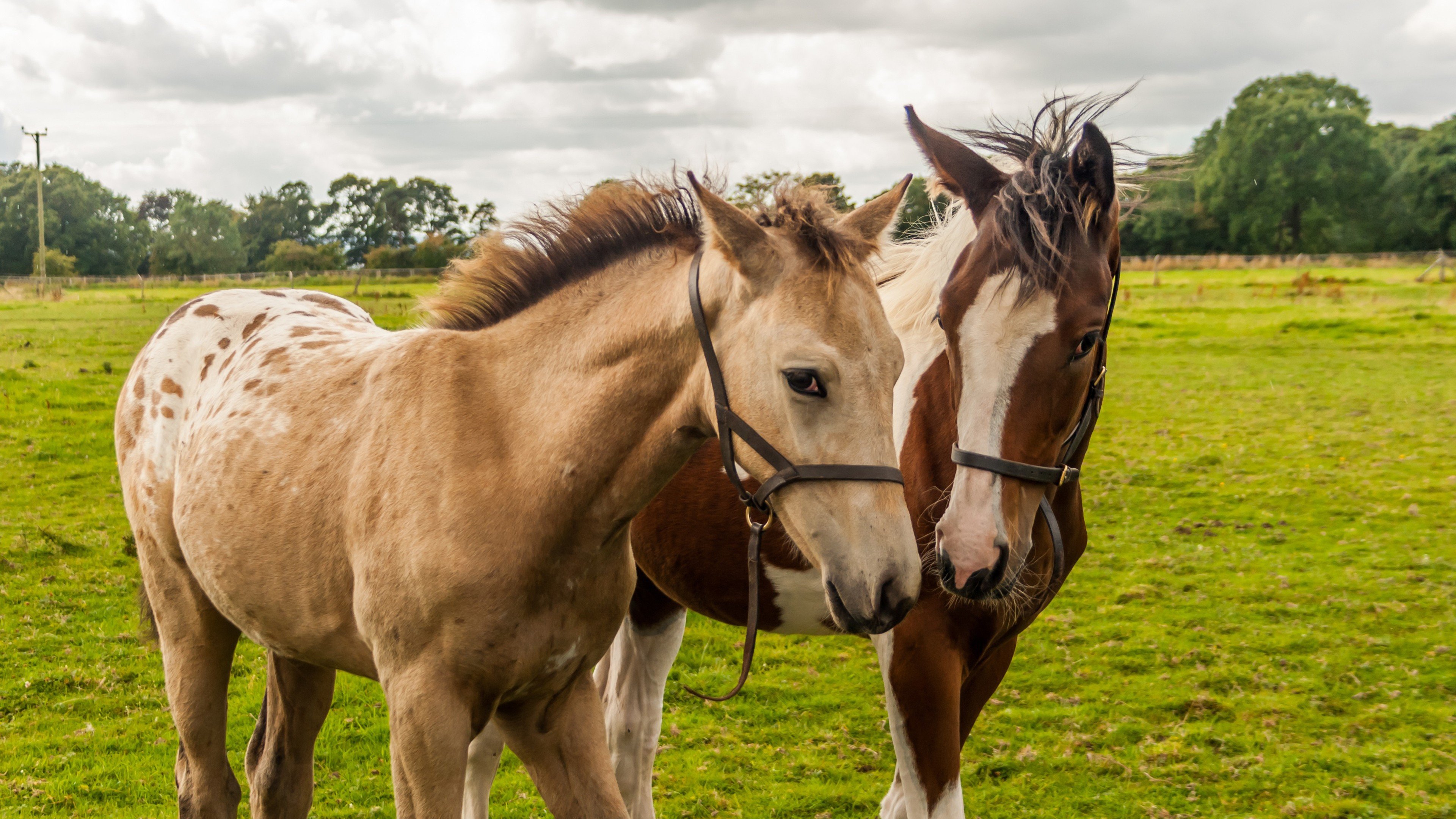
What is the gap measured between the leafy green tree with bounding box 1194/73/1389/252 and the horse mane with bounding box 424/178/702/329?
211 feet

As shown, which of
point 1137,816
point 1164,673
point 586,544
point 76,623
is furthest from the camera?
point 76,623

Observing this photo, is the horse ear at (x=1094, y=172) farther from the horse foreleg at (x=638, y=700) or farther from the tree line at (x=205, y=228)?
the tree line at (x=205, y=228)

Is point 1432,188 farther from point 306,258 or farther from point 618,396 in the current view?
point 618,396

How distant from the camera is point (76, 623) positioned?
21.0ft

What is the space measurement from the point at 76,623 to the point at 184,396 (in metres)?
4.06

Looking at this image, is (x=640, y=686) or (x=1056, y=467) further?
(x=640, y=686)

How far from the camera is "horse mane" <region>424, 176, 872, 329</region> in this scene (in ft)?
7.99

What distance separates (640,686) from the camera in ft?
14.1

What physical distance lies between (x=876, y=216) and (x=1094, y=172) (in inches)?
35.7

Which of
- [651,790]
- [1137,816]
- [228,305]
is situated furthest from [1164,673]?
[228,305]

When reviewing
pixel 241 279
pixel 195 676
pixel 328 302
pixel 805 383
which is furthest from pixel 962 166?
pixel 241 279

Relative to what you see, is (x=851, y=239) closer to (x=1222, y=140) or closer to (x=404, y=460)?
(x=404, y=460)

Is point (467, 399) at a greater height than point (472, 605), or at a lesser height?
greater

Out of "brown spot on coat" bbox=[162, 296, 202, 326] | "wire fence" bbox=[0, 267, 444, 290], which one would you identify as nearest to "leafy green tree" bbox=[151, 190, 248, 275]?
"wire fence" bbox=[0, 267, 444, 290]
